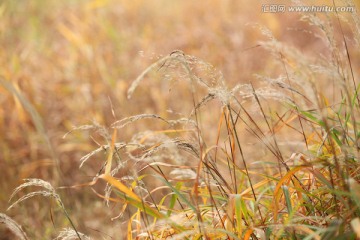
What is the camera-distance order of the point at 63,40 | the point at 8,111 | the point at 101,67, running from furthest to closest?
the point at 63,40 < the point at 101,67 < the point at 8,111

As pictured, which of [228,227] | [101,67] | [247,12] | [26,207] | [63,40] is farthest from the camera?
[247,12]

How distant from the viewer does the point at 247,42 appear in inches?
201

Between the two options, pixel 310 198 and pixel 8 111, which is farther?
pixel 8 111

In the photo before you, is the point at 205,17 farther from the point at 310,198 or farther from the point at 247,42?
the point at 310,198

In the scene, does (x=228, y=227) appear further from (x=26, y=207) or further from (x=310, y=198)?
(x=26, y=207)

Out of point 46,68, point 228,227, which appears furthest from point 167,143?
point 46,68

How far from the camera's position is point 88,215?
3287 mm

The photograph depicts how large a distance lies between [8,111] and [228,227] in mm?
2831

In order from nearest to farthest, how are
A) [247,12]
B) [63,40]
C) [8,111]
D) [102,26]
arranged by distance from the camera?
1. [8,111]
2. [102,26]
3. [63,40]
4. [247,12]

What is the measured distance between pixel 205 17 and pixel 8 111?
2367mm

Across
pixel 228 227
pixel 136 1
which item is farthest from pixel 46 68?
pixel 228 227

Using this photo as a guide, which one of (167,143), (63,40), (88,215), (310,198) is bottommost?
(88,215)

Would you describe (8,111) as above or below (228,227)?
above

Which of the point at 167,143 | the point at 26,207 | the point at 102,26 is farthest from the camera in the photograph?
the point at 102,26
